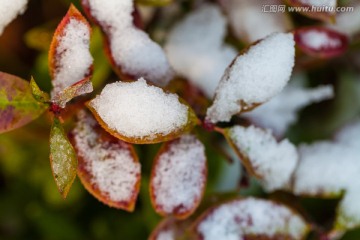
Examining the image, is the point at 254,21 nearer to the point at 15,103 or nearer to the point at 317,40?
the point at 317,40

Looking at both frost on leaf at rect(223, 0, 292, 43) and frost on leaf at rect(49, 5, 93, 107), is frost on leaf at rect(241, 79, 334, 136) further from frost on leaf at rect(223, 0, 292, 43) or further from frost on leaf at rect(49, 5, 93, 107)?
frost on leaf at rect(49, 5, 93, 107)

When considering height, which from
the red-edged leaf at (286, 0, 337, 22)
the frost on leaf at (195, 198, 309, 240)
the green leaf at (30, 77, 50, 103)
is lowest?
the frost on leaf at (195, 198, 309, 240)

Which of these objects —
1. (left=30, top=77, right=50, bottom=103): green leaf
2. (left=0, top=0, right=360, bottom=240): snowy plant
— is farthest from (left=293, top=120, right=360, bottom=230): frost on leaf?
(left=30, top=77, right=50, bottom=103): green leaf

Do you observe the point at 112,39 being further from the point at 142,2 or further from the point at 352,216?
the point at 352,216

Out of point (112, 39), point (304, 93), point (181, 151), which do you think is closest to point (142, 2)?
point (112, 39)

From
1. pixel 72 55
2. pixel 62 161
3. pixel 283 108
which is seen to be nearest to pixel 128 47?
pixel 72 55

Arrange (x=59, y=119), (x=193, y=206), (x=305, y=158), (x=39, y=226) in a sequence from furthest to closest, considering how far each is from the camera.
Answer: (x=39, y=226)
(x=305, y=158)
(x=193, y=206)
(x=59, y=119)

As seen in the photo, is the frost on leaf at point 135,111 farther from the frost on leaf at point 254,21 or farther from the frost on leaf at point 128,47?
the frost on leaf at point 254,21
